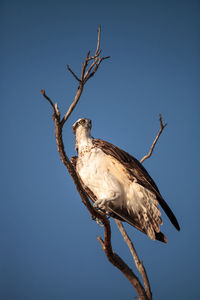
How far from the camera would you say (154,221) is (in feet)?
7.61

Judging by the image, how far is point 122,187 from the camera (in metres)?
2.37

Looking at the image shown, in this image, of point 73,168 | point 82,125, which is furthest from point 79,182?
point 82,125

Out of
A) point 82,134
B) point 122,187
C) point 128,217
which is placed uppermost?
point 82,134

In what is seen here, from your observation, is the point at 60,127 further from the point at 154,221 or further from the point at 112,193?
the point at 154,221

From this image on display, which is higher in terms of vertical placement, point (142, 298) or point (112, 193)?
point (112, 193)

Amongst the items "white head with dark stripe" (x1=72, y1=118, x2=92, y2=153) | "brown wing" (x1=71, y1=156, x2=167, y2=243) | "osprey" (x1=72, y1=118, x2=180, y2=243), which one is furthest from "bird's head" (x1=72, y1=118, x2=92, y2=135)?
"brown wing" (x1=71, y1=156, x2=167, y2=243)

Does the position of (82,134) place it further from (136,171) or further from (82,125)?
(136,171)

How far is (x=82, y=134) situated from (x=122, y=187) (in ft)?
1.69

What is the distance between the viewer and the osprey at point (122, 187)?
2.31 metres

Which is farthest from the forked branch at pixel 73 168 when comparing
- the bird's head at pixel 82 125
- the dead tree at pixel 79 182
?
the bird's head at pixel 82 125

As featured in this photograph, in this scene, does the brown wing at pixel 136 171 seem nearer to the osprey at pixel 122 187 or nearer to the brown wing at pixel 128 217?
the osprey at pixel 122 187

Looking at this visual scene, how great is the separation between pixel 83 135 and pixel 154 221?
0.84 meters

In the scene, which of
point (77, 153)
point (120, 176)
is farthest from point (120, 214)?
point (77, 153)

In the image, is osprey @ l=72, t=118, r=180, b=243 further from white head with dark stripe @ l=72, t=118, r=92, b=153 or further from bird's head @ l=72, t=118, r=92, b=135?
bird's head @ l=72, t=118, r=92, b=135
